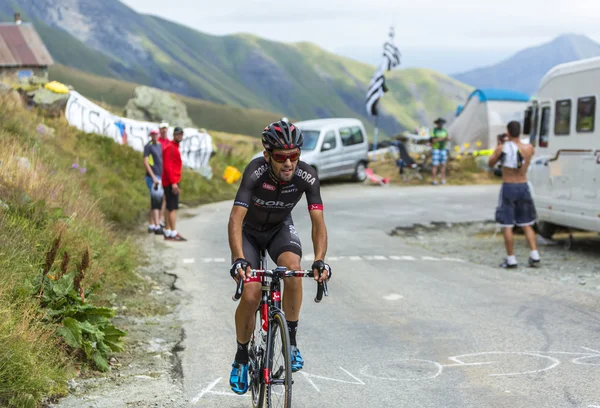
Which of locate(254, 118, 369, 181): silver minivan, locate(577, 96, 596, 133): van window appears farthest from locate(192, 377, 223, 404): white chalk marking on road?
locate(254, 118, 369, 181): silver minivan

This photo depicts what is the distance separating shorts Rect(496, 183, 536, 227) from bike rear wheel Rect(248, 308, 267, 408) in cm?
762

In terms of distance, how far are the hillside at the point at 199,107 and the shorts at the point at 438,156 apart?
65101 millimetres

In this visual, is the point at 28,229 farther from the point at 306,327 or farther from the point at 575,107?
the point at 575,107

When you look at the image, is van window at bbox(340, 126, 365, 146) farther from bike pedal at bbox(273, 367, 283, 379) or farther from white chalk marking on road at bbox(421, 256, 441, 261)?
bike pedal at bbox(273, 367, 283, 379)

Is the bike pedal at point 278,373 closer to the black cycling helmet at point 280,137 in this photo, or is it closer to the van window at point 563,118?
the black cycling helmet at point 280,137

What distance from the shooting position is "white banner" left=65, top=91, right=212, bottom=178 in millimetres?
23281

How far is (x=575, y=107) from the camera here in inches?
532

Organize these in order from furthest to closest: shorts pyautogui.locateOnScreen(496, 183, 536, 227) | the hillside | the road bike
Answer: the hillside → shorts pyautogui.locateOnScreen(496, 183, 536, 227) → the road bike

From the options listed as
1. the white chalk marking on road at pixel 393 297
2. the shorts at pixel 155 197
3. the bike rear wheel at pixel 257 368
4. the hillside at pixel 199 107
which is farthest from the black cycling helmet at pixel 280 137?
the hillside at pixel 199 107

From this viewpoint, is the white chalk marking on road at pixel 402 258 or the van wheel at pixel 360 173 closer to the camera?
the white chalk marking on road at pixel 402 258

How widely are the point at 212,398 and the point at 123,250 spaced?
17.1 feet

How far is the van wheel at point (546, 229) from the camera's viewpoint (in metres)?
15.3

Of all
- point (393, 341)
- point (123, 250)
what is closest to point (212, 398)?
point (393, 341)

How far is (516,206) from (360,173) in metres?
16.9
